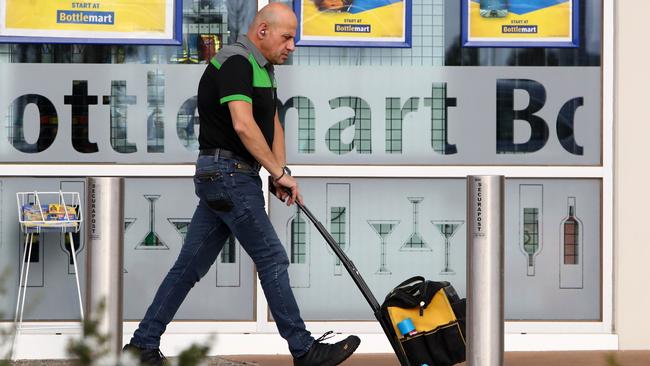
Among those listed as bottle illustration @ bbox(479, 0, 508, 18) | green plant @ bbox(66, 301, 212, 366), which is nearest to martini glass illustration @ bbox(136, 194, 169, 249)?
bottle illustration @ bbox(479, 0, 508, 18)

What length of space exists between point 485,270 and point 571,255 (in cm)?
231

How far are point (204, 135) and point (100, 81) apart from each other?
6.19 ft

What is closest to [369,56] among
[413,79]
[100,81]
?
[413,79]

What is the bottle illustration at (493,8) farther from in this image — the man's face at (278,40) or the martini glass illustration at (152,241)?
the martini glass illustration at (152,241)

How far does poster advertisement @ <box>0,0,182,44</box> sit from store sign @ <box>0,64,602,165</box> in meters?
0.20

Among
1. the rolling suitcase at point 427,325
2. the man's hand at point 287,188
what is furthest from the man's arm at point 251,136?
the rolling suitcase at point 427,325

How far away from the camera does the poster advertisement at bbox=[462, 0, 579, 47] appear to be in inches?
310

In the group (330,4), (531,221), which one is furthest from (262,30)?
(531,221)

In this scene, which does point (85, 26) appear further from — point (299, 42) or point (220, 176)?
point (220, 176)

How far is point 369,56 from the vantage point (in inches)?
310

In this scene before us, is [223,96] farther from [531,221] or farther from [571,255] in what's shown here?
[571,255]

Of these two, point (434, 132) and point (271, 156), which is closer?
point (271, 156)

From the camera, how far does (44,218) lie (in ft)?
25.0

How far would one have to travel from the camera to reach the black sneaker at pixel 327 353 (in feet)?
19.6
